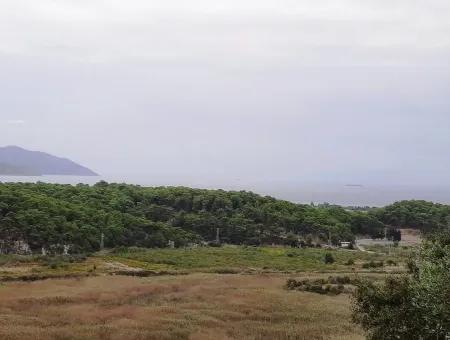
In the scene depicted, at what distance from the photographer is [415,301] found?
709 inches

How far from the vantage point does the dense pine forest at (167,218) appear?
8506 cm

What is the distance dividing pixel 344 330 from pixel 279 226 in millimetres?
84202

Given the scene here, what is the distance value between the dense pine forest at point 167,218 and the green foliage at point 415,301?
6082 centimetres

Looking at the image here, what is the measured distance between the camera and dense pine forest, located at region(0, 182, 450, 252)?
85062 mm

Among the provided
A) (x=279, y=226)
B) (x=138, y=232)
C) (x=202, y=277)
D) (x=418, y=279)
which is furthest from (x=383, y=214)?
(x=418, y=279)

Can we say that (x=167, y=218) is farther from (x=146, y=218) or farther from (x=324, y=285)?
(x=324, y=285)

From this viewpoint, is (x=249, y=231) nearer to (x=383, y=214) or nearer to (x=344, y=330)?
(x=383, y=214)

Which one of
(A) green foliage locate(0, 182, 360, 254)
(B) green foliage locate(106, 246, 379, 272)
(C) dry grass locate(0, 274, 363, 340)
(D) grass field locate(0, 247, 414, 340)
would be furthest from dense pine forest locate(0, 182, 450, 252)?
(C) dry grass locate(0, 274, 363, 340)

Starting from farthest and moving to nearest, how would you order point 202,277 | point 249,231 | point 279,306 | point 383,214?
point 383,214, point 249,231, point 202,277, point 279,306

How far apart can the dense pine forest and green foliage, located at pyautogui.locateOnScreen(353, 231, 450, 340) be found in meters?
60.8

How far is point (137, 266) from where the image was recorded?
66.8 metres

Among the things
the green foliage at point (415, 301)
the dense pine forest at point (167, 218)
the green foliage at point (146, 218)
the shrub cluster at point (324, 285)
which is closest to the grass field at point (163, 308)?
the shrub cluster at point (324, 285)

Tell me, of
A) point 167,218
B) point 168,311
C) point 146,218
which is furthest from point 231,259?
point 168,311

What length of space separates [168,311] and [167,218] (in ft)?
278
